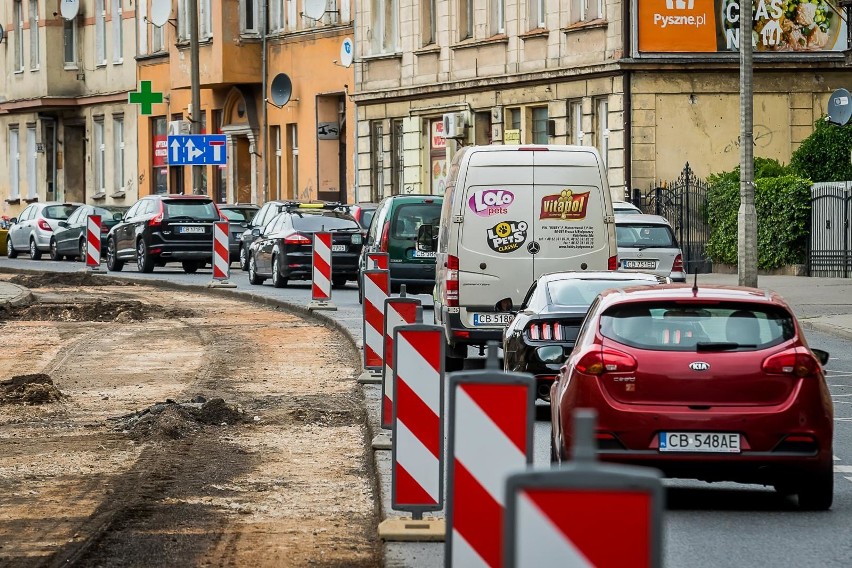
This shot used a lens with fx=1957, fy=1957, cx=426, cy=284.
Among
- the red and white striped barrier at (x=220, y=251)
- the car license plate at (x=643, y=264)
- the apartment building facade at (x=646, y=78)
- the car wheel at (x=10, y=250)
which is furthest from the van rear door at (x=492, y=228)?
the car wheel at (x=10, y=250)

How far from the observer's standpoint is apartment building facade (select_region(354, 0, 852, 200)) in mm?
39906

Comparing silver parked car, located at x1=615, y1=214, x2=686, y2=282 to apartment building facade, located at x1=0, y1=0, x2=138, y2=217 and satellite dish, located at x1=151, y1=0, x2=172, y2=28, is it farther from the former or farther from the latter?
apartment building facade, located at x1=0, y1=0, x2=138, y2=217

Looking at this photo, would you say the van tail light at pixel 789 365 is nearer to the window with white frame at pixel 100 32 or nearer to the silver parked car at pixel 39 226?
the silver parked car at pixel 39 226

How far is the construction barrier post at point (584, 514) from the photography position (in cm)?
407

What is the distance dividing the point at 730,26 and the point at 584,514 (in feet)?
122

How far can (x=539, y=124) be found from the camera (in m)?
43.5

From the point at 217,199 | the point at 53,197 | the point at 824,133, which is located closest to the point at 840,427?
the point at 824,133

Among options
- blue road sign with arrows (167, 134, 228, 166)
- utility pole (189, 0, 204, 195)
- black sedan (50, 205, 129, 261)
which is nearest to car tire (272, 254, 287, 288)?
utility pole (189, 0, 204, 195)

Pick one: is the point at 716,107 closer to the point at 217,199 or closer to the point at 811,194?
the point at 811,194

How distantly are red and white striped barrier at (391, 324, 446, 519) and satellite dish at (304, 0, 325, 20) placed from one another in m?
43.0

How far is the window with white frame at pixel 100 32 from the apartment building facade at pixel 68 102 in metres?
0.03

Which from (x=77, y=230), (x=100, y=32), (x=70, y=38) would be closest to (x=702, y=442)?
(x=77, y=230)

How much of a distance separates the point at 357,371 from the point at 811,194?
18.3m

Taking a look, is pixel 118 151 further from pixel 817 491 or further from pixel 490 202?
pixel 817 491
